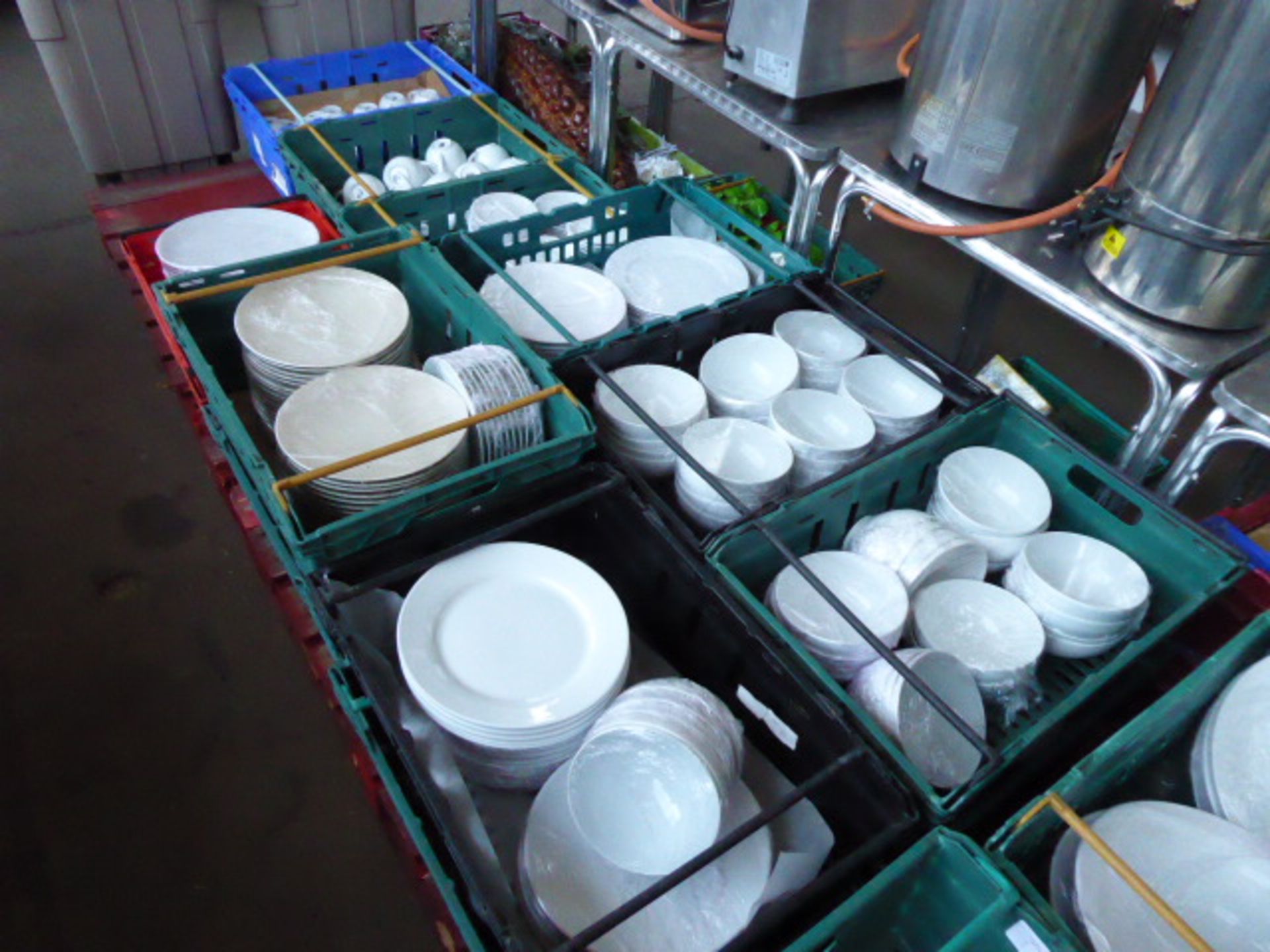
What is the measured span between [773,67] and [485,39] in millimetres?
1163

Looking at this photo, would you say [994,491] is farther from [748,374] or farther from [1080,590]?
[748,374]

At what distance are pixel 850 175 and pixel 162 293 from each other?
109 centimetres

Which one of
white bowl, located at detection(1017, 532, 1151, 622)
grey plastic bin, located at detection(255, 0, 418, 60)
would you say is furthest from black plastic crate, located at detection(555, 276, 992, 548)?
grey plastic bin, located at detection(255, 0, 418, 60)

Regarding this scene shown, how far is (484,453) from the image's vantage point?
121 centimetres

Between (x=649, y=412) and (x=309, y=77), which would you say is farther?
(x=309, y=77)

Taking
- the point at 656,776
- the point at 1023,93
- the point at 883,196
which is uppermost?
the point at 1023,93

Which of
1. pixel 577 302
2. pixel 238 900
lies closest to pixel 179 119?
pixel 577 302

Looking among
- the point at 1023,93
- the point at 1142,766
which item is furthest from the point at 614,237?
the point at 1142,766

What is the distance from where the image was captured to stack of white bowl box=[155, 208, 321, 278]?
1.65 m

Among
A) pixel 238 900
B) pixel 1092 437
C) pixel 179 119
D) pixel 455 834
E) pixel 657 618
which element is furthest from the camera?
pixel 179 119

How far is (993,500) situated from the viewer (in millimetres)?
1274

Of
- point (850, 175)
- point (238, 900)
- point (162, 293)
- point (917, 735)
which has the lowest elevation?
point (238, 900)

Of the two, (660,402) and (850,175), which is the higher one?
(850,175)

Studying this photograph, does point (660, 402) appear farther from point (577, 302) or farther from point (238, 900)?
point (238, 900)
